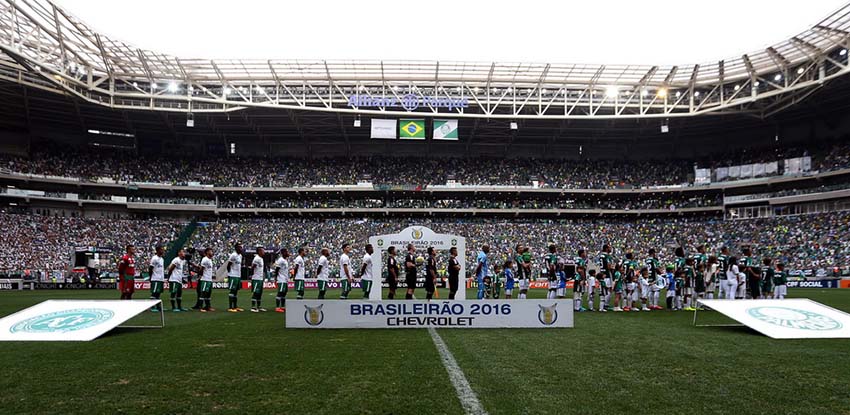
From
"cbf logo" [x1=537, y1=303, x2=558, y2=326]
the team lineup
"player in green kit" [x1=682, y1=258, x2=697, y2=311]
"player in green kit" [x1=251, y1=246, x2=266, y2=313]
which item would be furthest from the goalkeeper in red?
"player in green kit" [x1=682, y1=258, x2=697, y2=311]

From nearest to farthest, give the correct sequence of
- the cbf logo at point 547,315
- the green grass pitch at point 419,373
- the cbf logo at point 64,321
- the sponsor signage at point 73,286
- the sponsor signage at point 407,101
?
the green grass pitch at point 419,373
the cbf logo at point 64,321
the cbf logo at point 547,315
the sponsor signage at point 73,286
the sponsor signage at point 407,101

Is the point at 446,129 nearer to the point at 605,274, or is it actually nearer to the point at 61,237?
the point at 605,274

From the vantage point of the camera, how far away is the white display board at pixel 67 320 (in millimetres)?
10008

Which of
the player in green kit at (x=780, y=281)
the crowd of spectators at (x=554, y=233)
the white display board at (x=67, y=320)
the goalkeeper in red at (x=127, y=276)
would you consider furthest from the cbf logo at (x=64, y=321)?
the crowd of spectators at (x=554, y=233)

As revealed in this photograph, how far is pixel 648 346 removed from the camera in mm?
9367

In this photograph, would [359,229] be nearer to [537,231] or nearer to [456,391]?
[537,231]

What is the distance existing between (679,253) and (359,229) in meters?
35.0

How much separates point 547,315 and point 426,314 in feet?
8.50

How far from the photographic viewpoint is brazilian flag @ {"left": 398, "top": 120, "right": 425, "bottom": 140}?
4312 centimetres

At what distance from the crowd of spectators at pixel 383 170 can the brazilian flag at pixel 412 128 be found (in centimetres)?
972

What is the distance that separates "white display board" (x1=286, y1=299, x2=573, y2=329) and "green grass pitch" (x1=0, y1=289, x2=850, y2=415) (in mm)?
592

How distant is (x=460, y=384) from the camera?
21.1ft

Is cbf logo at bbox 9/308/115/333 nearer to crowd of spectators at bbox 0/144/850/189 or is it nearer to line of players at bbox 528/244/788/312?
line of players at bbox 528/244/788/312

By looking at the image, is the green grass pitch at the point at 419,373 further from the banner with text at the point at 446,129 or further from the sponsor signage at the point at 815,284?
the banner with text at the point at 446,129
